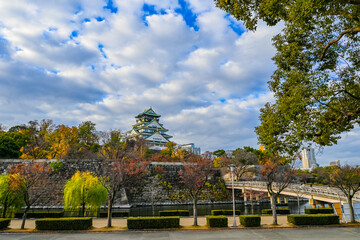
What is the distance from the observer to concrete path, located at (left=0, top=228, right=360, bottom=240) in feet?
43.4

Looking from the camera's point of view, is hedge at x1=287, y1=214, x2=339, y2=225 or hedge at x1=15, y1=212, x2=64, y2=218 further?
hedge at x1=15, y1=212, x2=64, y2=218

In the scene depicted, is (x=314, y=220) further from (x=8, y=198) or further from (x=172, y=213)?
(x=8, y=198)

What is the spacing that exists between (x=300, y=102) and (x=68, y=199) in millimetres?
20508

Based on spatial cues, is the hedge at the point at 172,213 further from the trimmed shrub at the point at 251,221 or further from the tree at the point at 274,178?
the tree at the point at 274,178

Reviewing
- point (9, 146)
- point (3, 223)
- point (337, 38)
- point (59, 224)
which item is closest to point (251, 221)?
point (337, 38)

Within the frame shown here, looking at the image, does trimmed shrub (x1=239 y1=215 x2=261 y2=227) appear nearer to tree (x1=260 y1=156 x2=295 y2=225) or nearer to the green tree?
tree (x1=260 y1=156 x2=295 y2=225)

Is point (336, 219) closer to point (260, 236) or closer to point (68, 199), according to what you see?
point (260, 236)

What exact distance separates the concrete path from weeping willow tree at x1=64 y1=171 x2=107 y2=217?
22.8 feet

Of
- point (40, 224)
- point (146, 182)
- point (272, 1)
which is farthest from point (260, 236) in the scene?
point (146, 182)

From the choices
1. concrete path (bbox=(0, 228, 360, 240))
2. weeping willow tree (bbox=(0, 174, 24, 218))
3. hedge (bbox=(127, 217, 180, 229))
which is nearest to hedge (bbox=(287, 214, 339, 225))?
concrete path (bbox=(0, 228, 360, 240))

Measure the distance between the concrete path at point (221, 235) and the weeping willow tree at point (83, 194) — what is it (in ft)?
22.8

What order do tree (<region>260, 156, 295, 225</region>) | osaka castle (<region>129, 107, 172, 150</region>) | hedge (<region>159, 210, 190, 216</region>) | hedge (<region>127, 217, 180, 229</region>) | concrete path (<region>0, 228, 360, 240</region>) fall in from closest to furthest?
concrete path (<region>0, 228, 360, 240</region>), hedge (<region>127, 217, 180, 229</region>), tree (<region>260, 156, 295, 225</region>), hedge (<region>159, 210, 190, 216</region>), osaka castle (<region>129, 107, 172, 150</region>)

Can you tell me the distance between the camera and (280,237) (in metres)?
13.3

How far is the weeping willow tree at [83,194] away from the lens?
21.2 m
